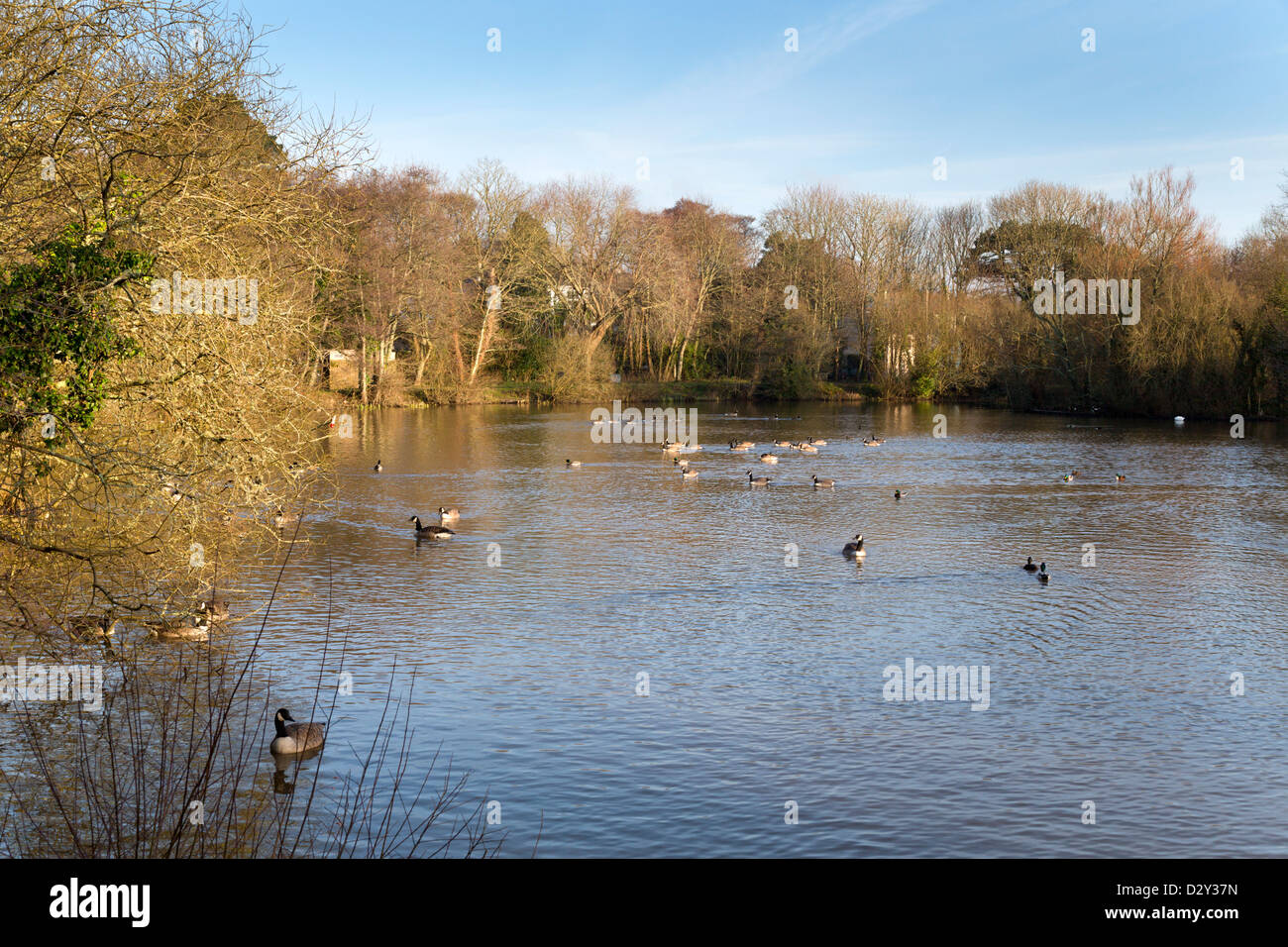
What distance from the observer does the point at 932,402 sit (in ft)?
220

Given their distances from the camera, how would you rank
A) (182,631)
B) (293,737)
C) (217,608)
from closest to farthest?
(293,737), (182,631), (217,608)

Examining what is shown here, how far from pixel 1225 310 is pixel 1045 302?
999 cm

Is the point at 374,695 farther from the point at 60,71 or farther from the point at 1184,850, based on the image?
the point at 1184,850

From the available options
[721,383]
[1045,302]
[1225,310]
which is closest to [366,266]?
[721,383]

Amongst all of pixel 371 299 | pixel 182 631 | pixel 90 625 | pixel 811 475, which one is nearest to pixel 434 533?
pixel 182 631

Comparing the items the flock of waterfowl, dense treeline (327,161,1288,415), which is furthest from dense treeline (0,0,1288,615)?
the flock of waterfowl

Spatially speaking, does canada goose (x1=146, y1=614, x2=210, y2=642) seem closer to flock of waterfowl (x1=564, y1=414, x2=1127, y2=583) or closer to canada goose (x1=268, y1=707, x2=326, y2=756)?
canada goose (x1=268, y1=707, x2=326, y2=756)

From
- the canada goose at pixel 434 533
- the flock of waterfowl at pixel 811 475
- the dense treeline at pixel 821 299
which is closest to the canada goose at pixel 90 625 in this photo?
the canada goose at pixel 434 533

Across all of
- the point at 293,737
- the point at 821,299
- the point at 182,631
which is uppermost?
the point at 821,299

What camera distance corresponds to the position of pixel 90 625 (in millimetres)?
10453

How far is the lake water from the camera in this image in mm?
8672

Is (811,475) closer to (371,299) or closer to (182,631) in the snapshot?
(182,631)

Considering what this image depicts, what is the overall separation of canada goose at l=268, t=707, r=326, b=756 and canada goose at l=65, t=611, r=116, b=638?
1.70m

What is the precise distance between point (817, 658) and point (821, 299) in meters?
58.0
